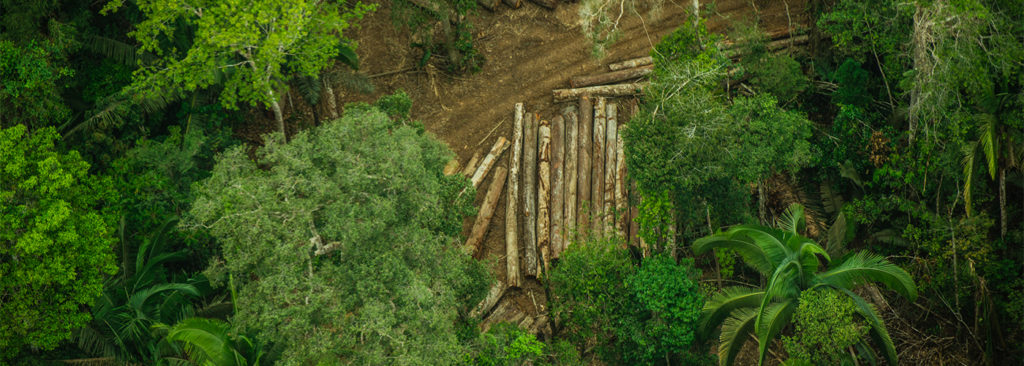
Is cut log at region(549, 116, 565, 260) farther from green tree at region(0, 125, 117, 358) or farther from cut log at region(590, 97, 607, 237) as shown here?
green tree at region(0, 125, 117, 358)

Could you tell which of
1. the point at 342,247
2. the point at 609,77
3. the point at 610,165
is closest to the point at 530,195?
the point at 610,165

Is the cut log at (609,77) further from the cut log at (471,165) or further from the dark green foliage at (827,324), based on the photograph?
the dark green foliage at (827,324)

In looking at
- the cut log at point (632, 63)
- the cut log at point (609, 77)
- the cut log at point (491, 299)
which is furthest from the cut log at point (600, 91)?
the cut log at point (491, 299)

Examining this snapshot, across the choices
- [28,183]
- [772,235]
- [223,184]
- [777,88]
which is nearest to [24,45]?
[28,183]

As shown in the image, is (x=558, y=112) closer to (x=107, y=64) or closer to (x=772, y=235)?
(x=772, y=235)

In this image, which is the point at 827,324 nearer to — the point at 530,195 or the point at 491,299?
the point at 491,299

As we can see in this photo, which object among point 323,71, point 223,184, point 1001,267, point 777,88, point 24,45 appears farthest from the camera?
point 323,71

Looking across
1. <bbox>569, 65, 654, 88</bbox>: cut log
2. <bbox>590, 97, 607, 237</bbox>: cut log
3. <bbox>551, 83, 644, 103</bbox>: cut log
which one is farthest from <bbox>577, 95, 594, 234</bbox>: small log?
<bbox>569, 65, 654, 88</bbox>: cut log
